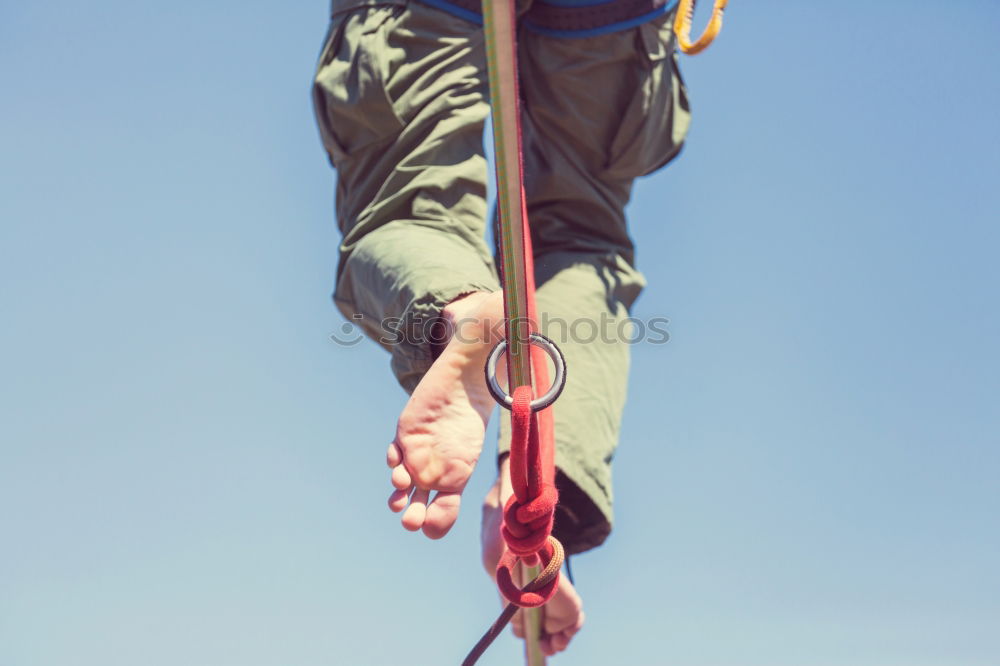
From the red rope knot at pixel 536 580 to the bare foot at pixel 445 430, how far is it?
0.14 m

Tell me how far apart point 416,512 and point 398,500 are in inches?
A: 1.1

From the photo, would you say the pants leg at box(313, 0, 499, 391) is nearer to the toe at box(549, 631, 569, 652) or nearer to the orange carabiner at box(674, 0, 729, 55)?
the orange carabiner at box(674, 0, 729, 55)

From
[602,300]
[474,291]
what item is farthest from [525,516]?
[602,300]

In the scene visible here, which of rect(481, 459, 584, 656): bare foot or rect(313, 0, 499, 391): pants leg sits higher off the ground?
rect(313, 0, 499, 391): pants leg

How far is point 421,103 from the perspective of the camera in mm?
1911

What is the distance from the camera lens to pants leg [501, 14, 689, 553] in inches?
76.9

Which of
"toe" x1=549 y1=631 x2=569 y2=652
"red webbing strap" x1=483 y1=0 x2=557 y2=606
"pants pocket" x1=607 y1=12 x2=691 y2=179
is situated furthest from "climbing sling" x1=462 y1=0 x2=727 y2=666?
"pants pocket" x1=607 y1=12 x2=691 y2=179

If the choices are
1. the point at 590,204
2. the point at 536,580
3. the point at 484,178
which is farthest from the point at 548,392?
the point at 590,204

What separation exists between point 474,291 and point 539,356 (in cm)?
29

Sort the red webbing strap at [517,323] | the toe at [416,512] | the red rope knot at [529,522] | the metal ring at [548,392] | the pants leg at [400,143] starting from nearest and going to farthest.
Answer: the red webbing strap at [517,323] < the metal ring at [548,392] < the red rope knot at [529,522] < the toe at [416,512] < the pants leg at [400,143]

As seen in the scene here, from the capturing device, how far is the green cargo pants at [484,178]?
185cm

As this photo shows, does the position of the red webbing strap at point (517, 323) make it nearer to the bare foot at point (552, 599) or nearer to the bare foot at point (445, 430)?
the bare foot at point (445, 430)

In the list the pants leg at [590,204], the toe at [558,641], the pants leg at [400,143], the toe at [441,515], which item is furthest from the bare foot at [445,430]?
the toe at [558,641]

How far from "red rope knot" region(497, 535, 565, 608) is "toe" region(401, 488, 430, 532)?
13cm
